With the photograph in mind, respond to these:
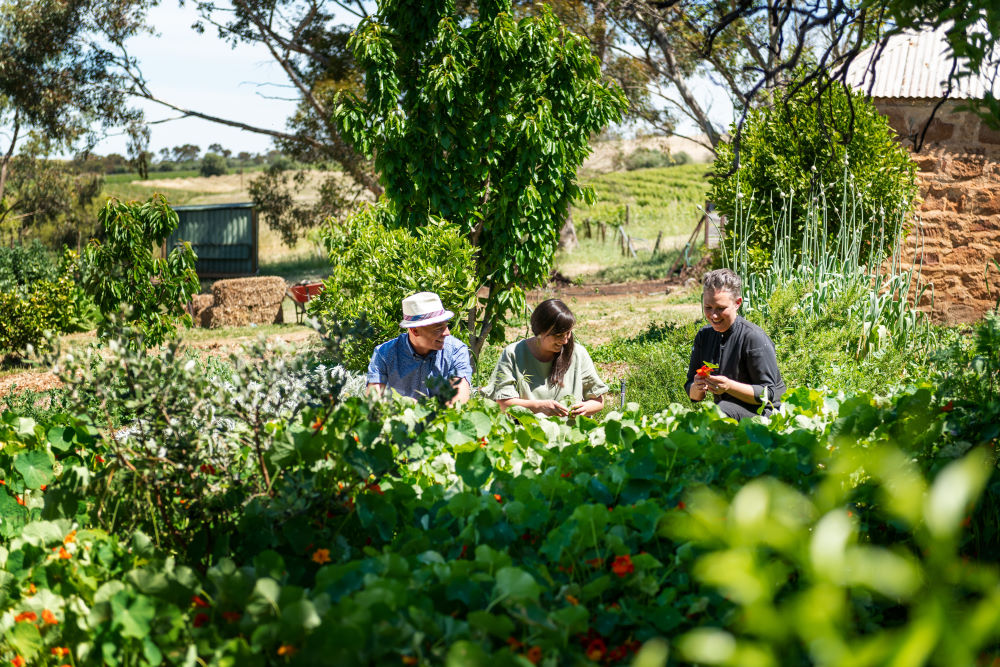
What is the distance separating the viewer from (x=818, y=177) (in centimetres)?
712

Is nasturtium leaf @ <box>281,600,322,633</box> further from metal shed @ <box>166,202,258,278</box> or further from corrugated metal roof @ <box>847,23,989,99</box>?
metal shed @ <box>166,202,258,278</box>

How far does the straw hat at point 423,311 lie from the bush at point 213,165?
59.8 metres

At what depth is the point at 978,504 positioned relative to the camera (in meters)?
2.09

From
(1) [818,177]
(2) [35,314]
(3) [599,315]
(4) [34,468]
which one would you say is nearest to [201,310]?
(2) [35,314]

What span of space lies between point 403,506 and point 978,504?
1474 mm

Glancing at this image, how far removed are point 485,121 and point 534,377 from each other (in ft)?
9.21

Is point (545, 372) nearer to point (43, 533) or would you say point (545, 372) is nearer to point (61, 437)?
point (61, 437)

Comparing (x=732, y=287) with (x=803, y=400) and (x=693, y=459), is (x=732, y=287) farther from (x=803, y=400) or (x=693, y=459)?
(x=693, y=459)

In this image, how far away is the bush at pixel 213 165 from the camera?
197ft

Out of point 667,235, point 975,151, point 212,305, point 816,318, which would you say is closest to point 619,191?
point 667,235

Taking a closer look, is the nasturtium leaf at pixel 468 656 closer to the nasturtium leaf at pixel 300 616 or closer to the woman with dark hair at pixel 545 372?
the nasturtium leaf at pixel 300 616

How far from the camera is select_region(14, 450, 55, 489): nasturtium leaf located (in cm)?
225

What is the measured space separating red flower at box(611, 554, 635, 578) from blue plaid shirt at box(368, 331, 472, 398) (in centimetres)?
255

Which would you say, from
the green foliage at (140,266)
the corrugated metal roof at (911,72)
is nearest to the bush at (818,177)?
the corrugated metal roof at (911,72)
